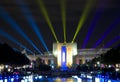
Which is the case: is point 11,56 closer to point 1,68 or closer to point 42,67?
point 1,68

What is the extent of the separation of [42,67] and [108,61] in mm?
38669

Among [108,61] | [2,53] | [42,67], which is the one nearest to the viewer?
[2,53]

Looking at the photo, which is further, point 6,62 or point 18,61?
point 18,61

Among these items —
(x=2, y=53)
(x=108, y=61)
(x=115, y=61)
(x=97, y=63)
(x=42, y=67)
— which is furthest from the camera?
(x=97, y=63)

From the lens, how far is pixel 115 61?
129875 millimetres

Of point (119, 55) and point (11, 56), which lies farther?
point (11, 56)

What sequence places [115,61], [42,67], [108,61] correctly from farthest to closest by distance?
[42,67] → [108,61] → [115,61]

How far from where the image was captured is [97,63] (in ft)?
637

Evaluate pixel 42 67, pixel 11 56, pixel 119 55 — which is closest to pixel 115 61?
pixel 119 55

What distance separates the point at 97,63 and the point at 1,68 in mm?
69469

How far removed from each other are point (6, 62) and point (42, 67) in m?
53.9

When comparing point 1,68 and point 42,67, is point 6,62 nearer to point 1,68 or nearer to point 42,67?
point 1,68

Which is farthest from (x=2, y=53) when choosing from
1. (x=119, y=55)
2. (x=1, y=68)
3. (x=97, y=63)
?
(x=97, y=63)

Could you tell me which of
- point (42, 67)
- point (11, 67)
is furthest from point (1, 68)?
point (42, 67)
